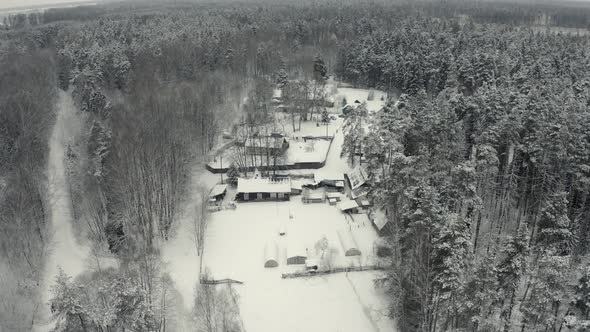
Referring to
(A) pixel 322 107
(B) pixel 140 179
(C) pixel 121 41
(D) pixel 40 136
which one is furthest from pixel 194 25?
(B) pixel 140 179

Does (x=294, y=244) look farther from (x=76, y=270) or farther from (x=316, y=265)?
(x=76, y=270)

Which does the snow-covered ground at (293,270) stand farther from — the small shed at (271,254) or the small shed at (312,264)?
the small shed at (312,264)

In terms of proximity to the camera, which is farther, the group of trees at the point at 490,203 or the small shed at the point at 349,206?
the small shed at the point at 349,206

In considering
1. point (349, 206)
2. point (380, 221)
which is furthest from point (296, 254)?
point (349, 206)

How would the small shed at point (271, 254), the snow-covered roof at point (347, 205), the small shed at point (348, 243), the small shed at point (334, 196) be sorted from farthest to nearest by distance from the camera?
the small shed at point (334, 196) < the snow-covered roof at point (347, 205) < the small shed at point (348, 243) < the small shed at point (271, 254)

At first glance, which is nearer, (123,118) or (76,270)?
(76,270)

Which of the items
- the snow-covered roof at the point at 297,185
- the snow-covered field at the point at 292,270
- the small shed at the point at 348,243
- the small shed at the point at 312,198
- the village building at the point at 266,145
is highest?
the village building at the point at 266,145

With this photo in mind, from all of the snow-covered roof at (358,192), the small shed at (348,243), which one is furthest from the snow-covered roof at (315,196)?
the small shed at (348,243)
